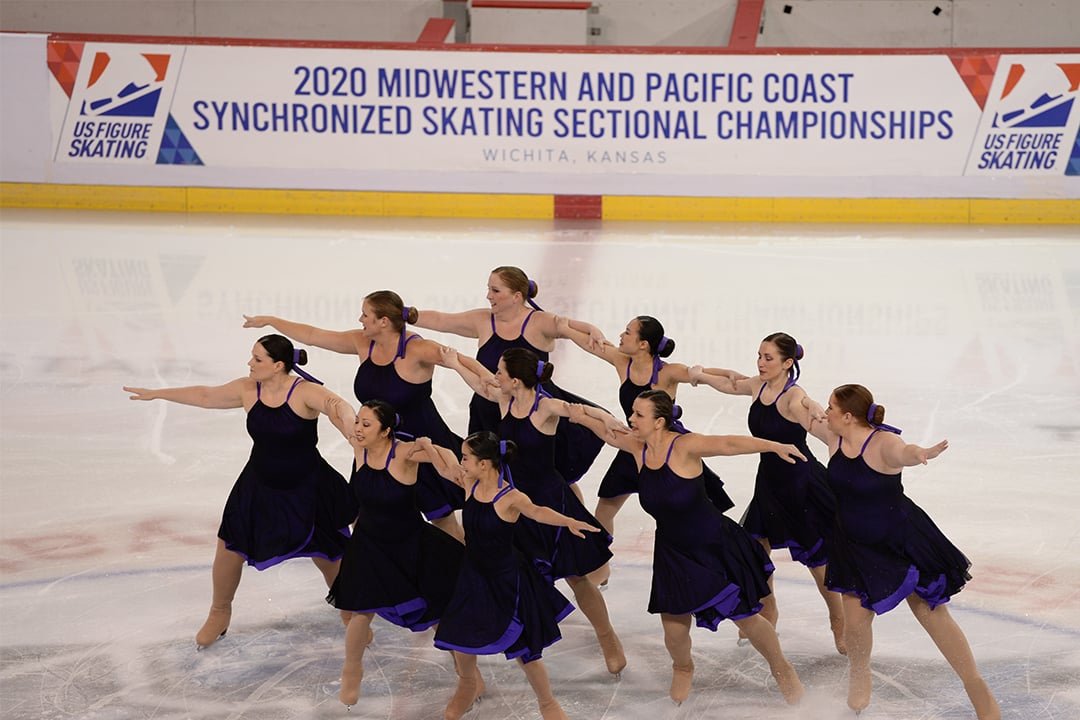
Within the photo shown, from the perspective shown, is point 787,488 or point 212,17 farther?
point 212,17

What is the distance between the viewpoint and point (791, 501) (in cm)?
520

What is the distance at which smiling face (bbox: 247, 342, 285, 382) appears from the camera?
5.05 metres

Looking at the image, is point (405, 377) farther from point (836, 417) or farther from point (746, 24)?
point (746, 24)

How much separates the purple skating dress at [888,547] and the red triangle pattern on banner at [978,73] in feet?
41.6

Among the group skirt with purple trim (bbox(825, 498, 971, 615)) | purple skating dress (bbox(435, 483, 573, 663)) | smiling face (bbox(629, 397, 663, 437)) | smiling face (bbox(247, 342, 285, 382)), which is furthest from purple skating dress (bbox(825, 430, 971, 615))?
smiling face (bbox(247, 342, 285, 382))

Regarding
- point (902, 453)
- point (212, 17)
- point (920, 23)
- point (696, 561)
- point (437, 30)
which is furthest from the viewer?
point (212, 17)

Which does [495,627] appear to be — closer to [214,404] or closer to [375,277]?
[214,404]

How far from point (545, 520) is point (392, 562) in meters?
0.61

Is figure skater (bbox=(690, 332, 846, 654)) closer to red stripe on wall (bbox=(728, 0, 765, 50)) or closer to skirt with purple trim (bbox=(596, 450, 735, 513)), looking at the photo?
skirt with purple trim (bbox=(596, 450, 735, 513))

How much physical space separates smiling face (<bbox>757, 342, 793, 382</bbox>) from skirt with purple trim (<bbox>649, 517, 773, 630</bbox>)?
0.77 metres

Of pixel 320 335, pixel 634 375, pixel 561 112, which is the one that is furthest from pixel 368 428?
pixel 561 112

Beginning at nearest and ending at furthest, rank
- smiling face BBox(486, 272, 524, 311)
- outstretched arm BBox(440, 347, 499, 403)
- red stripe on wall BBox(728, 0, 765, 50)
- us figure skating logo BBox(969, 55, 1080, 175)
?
outstretched arm BBox(440, 347, 499, 403)
smiling face BBox(486, 272, 524, 311)
us figure skating logo BBox(969, 55, 1080, 175)
red stripe on wall BBox(728, 0, 765, 50)

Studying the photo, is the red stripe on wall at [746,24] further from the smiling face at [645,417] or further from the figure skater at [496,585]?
the figure skater at [496,585]

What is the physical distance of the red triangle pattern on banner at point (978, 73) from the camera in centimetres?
1603
